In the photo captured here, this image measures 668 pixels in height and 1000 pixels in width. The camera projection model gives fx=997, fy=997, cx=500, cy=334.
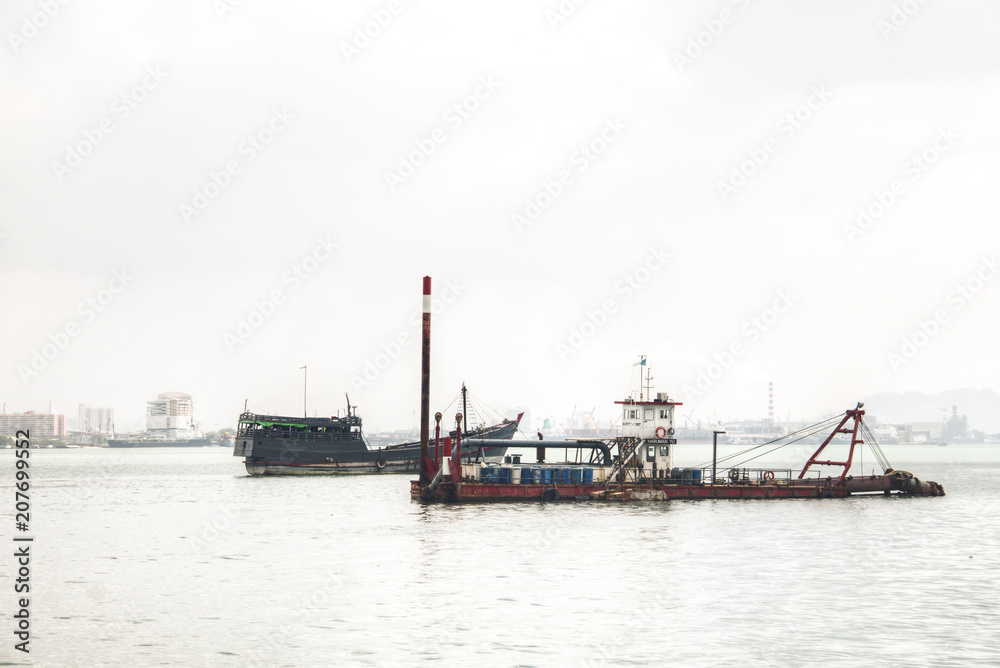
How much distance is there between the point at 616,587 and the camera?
37.6 m

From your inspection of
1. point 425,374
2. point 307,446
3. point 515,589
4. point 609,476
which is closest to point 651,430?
point 609,476

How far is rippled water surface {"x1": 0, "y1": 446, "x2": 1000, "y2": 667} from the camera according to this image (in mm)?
27734

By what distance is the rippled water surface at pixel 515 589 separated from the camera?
1092 inches

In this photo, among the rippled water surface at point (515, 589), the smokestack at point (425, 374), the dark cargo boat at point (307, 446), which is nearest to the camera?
the rippled water surface at point (515, 589)

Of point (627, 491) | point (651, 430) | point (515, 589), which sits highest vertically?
point (651, 430)

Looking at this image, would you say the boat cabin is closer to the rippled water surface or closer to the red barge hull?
the red barge hull

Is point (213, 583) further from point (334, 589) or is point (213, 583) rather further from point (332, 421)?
point (332, 421)

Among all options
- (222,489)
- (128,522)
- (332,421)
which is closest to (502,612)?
(128,522)

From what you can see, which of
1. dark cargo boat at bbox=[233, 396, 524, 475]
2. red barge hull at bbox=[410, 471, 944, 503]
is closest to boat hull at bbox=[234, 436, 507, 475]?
dark cargo boat at bbox=[233, 396, 524, 475]

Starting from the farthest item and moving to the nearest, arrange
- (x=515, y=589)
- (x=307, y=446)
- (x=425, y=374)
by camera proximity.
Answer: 1. (x=307, y=446)
2. (x=425, y=374)
3. (x=515, y=589)

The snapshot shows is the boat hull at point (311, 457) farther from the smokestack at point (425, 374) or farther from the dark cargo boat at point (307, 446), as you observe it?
the smokestack at point (425, 374)

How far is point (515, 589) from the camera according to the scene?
37188mm

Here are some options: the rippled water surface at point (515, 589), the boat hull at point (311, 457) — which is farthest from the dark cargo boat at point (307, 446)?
the rippled water surface at point (515, 589)

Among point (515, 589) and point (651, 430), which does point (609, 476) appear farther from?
point (515, 589)
